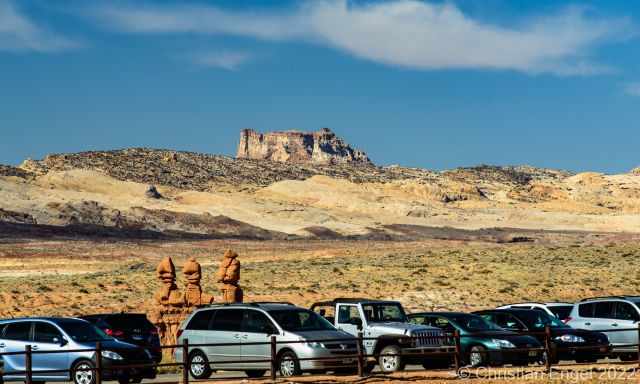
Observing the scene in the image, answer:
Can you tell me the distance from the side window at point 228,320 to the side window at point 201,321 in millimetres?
169

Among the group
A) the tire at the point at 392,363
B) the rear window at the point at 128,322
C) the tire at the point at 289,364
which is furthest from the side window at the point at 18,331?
the tire at the point at 392,363

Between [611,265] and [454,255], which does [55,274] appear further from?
[611,265]

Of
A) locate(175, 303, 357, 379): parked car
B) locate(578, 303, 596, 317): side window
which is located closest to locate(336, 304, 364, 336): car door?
locate(175, 303, 357, 379): parked car

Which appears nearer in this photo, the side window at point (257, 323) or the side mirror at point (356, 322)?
the side window at point (257, 323)

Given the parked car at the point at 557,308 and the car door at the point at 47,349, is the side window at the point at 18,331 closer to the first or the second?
the car door at the point at 47,349

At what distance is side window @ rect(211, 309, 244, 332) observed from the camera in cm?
2352

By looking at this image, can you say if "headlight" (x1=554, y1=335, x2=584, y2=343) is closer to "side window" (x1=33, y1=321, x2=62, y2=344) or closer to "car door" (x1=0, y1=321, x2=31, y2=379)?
"side window" (x1=33, y1=321, x2=62, y2=344)

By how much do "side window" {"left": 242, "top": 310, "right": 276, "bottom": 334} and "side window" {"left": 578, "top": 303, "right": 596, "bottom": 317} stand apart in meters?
9.71

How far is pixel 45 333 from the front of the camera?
22.5 meters

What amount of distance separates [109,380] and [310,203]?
440ft

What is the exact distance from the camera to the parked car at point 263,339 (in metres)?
22.1

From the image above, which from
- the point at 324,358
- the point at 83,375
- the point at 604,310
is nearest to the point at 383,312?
the point at 324,358

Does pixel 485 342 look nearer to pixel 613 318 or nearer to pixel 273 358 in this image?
pixel 613 318

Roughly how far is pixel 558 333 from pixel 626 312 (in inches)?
96.1
